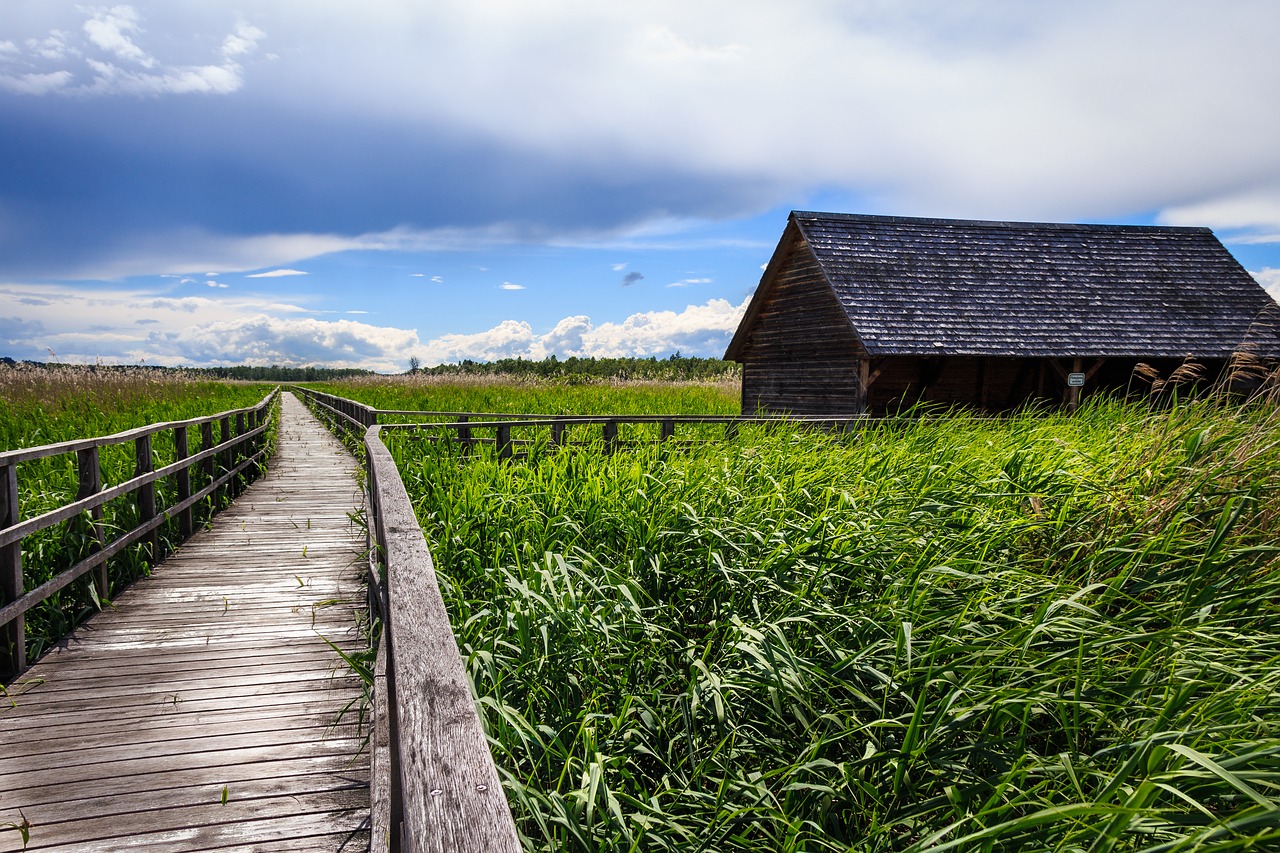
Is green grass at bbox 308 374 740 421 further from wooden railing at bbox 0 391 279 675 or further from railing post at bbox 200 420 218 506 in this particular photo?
wooden railing at bbox 0 391 279 675

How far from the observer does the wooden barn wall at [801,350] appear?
50.6ft

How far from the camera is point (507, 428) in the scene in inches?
351

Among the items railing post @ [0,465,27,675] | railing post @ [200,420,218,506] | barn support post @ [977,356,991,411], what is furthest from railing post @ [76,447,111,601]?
barn support post @ [977,356,991,411]

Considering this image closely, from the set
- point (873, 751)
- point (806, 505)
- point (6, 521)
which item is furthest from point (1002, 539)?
point (6, 521)

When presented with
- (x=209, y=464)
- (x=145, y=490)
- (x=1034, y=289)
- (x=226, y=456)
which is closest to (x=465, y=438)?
(x=209, y=464)

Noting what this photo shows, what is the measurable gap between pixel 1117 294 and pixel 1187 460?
15329mm

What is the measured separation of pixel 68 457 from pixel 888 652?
29.8 ft

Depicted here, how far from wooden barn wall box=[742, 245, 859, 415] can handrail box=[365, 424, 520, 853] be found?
12893 mm

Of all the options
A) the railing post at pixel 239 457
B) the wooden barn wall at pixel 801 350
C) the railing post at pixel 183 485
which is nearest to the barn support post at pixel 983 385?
the wooden barn wall at pixel 801 350

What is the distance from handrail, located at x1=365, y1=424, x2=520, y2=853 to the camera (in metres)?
0.96

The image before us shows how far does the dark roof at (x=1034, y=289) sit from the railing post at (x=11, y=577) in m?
13.1

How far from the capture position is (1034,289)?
16672 millimetres

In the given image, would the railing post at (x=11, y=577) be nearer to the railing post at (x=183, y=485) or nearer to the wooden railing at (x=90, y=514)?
the wooden railing at (x=90, y=514)

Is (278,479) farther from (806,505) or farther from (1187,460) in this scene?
(1187,460)
